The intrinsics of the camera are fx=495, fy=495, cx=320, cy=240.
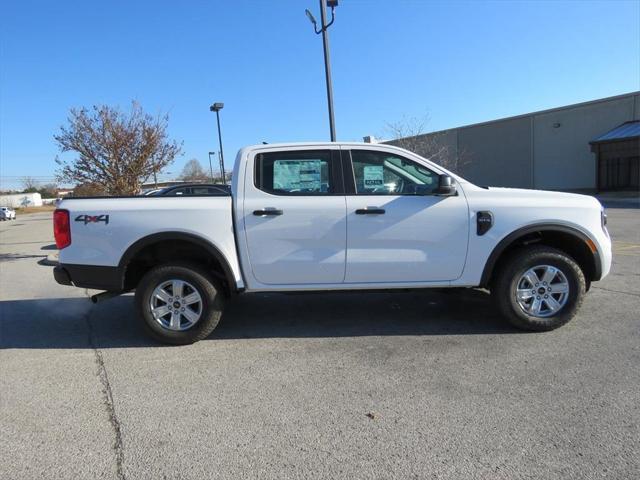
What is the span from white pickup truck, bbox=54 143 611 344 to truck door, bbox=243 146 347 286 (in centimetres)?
1

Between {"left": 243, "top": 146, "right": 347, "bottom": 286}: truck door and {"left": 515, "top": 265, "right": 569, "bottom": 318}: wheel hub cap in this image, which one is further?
{"left": 515, "top": 265, "right": 569, "bottom": 318}: wheel hub cap

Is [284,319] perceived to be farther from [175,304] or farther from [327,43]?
[327,43]

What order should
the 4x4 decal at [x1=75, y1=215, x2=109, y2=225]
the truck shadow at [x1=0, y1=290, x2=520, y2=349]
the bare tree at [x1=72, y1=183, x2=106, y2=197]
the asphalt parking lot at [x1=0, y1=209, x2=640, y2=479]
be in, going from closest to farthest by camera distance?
the asphalt parking lot at [x1=0, y1=209, x2=640, y2=479] → the 4x4 decal at [x1=75, y1=215, x2=109, y2=225] → the truck shadow at [x1=0, y1=290, x2=520, y2=349] → the bare tree at [x1=72, y1=183, x2=106, y2=197]

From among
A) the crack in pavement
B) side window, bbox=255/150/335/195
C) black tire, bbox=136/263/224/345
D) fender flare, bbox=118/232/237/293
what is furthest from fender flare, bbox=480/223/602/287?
the crack in pavement

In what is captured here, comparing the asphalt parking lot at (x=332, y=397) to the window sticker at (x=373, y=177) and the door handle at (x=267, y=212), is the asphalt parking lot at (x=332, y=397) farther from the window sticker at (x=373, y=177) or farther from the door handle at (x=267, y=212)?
the window sticker at (x=373, y=177)

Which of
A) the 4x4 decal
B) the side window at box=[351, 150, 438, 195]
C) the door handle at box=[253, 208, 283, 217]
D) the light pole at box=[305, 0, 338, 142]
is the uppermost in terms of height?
the light pole at box=[305, 0, 338, 142]

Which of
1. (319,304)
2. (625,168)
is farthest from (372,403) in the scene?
(625,168)

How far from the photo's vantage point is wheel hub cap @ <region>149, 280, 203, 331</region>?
485cm

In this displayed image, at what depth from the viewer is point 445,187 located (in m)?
4.66

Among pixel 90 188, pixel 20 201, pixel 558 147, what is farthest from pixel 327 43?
pixel 20 201

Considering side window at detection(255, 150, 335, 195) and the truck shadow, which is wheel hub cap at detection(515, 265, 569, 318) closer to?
the truck shadow

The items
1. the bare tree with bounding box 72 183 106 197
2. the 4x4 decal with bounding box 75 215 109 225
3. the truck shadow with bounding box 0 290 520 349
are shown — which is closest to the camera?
the 4x4 decal with bounding box 75 215 109 225

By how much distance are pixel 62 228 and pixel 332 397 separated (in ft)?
10.2

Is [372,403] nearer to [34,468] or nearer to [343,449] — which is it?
[343,449]
